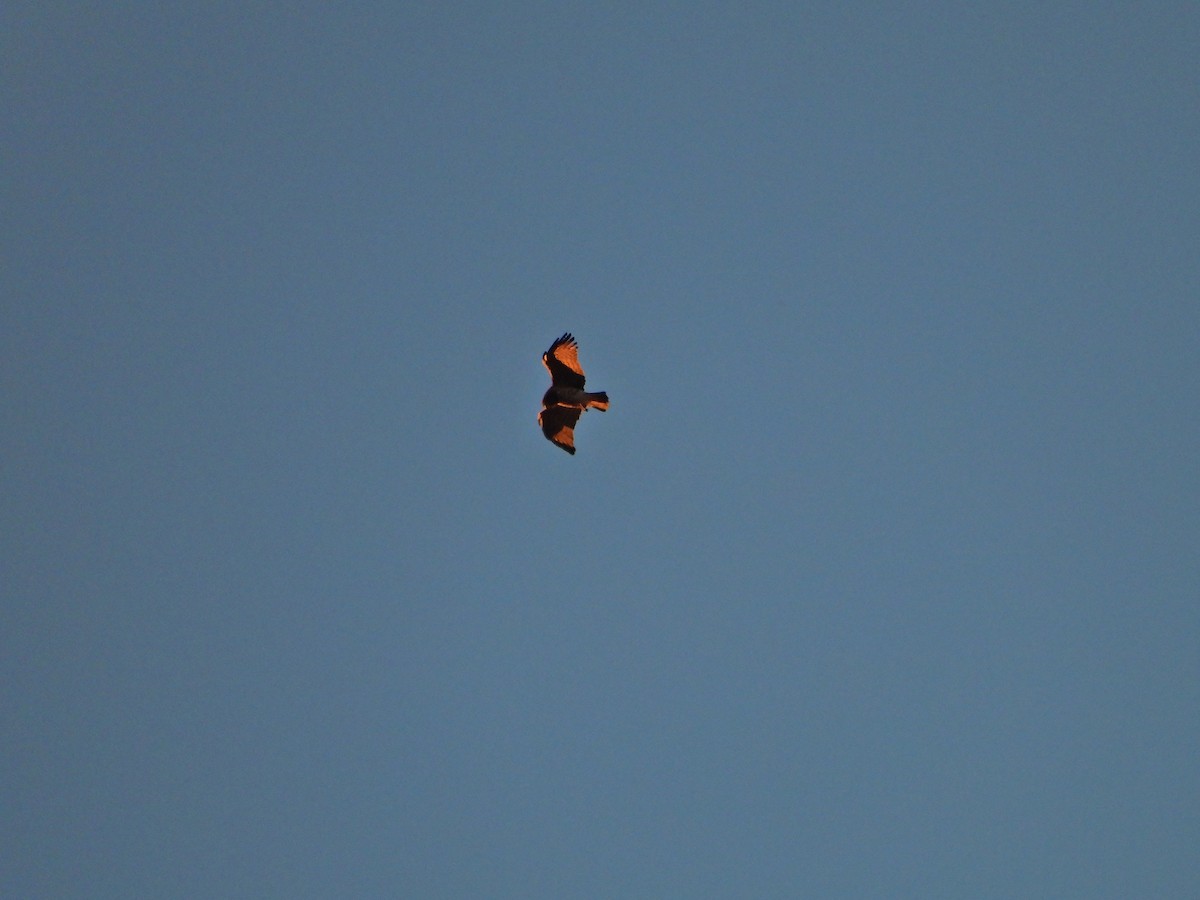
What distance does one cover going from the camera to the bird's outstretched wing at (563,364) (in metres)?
47.3

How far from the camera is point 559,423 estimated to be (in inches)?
1909

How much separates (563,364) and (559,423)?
202 centimetres

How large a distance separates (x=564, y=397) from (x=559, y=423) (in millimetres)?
982

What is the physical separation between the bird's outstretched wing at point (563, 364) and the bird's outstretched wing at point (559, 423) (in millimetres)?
824

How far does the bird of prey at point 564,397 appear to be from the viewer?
47.4 meters

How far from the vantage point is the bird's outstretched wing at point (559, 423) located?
158 ft

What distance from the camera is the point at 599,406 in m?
47.7

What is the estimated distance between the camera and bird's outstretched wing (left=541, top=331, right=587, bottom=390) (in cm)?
4728

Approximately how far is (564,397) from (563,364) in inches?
41.5

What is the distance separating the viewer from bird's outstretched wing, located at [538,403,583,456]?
4822 centimetres

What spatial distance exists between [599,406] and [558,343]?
216 centimetres

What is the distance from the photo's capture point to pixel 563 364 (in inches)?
1865

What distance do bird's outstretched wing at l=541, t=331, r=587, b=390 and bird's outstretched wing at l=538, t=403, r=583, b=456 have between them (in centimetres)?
82
